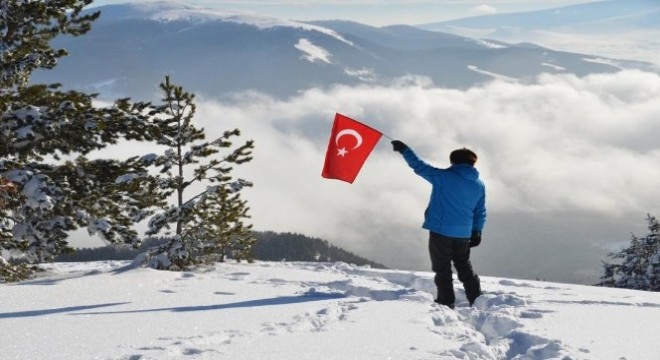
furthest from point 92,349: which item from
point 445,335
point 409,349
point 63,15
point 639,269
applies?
point 639,269

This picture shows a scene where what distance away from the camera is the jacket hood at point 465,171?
718 centimetres

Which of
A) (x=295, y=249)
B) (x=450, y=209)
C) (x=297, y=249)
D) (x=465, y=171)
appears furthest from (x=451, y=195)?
(x=297, y=249)

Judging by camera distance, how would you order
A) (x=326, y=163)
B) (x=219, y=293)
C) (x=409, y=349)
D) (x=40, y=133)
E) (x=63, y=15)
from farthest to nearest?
1. (x=63, y=15)
2. (x=40, y=133)
3. (x=326, y=163)
4. (x=219, y=293)
5. (x=409, y=349)

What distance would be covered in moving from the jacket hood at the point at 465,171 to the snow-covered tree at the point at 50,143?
22.4 feet

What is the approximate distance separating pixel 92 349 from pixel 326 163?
4856 millimetres

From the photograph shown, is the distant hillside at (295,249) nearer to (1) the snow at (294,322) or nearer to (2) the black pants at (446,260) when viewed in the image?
(2) the black pants at (446,260)

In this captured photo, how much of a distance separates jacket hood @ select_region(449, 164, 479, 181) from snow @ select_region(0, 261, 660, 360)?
1.72m

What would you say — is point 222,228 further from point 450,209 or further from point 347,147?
point 450,209

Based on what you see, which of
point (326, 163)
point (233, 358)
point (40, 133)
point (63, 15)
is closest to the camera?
point (233, 358)

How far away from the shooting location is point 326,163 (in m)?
8.34

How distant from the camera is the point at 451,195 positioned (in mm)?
7176

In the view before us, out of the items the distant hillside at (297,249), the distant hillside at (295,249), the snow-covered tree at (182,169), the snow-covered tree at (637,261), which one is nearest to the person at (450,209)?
the snow-covered tree at (182,169)

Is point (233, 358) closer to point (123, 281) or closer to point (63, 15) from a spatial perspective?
point (123, 281)

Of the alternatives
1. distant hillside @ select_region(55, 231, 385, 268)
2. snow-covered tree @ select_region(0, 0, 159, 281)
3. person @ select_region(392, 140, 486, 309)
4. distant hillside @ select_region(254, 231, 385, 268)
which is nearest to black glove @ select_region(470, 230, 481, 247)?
person @ select_region(392, 140, 486, 309)
